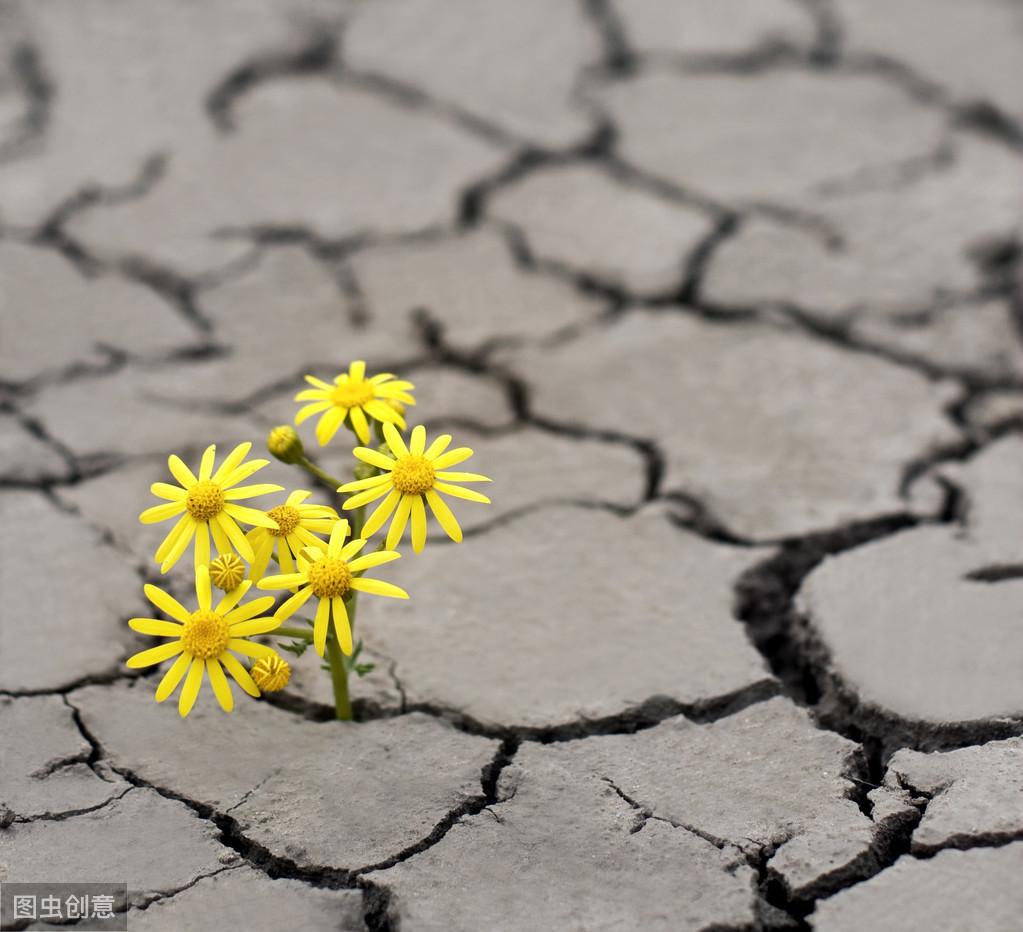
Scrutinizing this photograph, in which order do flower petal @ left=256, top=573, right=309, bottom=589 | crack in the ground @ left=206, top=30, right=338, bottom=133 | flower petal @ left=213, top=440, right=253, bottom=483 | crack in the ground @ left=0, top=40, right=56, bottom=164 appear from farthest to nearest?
1. crack in the ground @ left=206, top=30, right=338, bottom=133
2. crack in the ground @ left=0, top=40, right=56, bottom=164
3. flower petal @ left=213, top=440, right=253, bottom=483
4. flower petal @ left=256, top=573, right=309, bottom=589

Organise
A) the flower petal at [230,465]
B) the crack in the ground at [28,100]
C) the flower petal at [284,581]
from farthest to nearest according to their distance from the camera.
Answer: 1. the crack in the ground at [28,100]
2. the flower petal at [230,465]
3. the flower petal at [284,581]

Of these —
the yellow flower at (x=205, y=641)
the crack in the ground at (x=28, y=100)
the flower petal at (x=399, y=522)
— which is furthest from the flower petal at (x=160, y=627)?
the crack in the ground at (x=28, y=100)

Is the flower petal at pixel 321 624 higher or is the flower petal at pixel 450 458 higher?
the flower petal at pixel 450 458

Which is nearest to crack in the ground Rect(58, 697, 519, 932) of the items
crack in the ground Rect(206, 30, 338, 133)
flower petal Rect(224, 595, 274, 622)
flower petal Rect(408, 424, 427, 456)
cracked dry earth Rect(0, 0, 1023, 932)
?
cracked dry earth Rect(0, 0, 1023, 932)

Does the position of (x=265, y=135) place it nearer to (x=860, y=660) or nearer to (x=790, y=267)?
(x=790, y=267)

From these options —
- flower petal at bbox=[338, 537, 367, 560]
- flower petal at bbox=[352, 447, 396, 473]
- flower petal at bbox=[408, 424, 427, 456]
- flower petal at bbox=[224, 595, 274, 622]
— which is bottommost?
flower petal at bbox=[224, 595, 274, 622]

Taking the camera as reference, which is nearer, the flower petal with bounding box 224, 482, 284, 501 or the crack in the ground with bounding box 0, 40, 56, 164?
the flower petal with bounding box 224, 482, 284, 501

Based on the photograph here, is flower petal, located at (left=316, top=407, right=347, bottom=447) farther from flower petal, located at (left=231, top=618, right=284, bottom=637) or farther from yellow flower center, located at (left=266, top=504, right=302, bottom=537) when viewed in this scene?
flower petal, located at (left=231, top=618, right=284, bottom=637)

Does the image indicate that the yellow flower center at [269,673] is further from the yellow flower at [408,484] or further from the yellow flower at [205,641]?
the yellow flower at [408,484]
